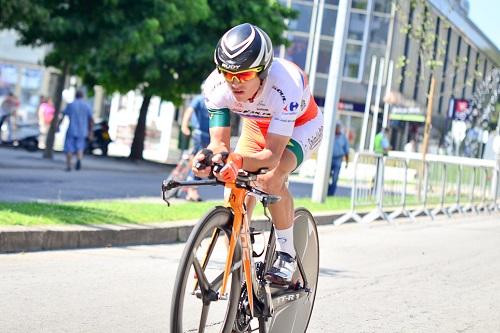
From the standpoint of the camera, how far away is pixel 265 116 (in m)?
6.00

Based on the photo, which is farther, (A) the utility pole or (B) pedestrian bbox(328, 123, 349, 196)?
(B) pedestrian bbox(328, 123, 349, 196)

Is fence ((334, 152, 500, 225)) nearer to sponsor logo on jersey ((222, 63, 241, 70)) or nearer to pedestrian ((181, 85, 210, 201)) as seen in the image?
pedestrian ((181, 85, 210, 201))

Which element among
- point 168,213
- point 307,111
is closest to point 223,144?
point 307,111

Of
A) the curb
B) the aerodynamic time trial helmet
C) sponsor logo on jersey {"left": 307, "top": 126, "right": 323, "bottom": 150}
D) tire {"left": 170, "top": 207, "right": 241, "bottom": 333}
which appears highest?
the aerodynamic time trial helmet

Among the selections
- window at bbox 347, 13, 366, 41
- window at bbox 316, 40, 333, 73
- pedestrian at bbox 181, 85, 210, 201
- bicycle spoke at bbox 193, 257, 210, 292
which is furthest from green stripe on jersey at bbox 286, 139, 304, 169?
window at bbox 316, 40, 333, 73

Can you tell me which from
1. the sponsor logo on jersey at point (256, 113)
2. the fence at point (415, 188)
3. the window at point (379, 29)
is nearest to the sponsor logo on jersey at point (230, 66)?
the sponsor logo on jersey at point (256, 113)

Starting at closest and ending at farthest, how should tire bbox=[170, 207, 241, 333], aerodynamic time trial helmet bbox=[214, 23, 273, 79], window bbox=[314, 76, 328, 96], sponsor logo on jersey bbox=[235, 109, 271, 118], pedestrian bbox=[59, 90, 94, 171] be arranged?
tire bbox=[170, 207, 241, 333] < aerodynamic time trial helmet bbox=[214, 23, 273, 79] < sponsor logo on jersey bbox=[235, 109, 271, 118] < pedestrian bbox=[59, 90, 94, 171] < window bbox=[314, 76, 328, 96]

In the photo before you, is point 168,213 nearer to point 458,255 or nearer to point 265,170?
point 458,255

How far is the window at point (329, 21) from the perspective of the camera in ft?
206

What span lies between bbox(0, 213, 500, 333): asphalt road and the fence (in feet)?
17.0

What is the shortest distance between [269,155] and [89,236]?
19.4 feet

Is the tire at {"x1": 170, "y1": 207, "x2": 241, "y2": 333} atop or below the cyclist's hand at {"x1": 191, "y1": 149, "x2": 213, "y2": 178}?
below

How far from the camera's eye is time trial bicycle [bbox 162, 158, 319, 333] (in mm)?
5051

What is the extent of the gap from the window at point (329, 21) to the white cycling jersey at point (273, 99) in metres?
57.0
